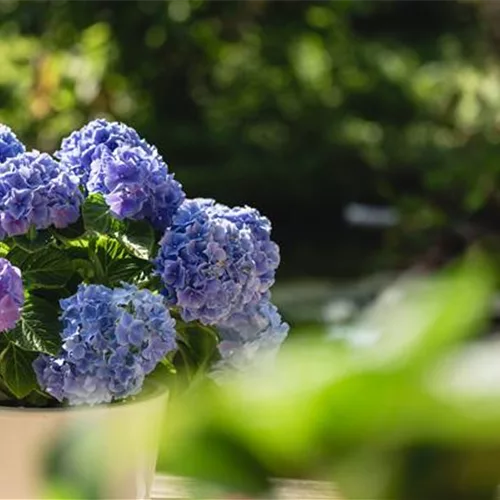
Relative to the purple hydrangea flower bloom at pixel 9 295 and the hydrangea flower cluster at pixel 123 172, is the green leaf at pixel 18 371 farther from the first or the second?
the hydrangea flower cluster at pixel 123 172

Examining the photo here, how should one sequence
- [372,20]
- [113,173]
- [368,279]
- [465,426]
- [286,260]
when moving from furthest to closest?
[372,20] → [286,260] → [368,279] → [113,173] → [465,426]

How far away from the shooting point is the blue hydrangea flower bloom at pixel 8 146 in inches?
57.4

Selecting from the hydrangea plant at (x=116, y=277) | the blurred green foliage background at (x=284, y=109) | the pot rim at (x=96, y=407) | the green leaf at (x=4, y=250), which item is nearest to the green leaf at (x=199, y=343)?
the hydrangea plant at (x=116, y=277)

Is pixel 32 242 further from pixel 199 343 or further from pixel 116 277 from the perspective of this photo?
pixel 199 343

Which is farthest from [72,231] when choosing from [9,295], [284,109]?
[284,109]

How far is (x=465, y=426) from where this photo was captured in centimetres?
32

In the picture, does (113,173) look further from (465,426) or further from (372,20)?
(372,20)

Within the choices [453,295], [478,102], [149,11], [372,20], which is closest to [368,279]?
[478,102]

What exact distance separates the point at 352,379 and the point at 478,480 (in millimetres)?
41

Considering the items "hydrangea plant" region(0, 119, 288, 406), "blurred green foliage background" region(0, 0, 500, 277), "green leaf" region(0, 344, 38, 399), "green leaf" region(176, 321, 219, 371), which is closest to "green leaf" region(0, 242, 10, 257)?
"hydrangea plant" region(0, 119, 288, 406)

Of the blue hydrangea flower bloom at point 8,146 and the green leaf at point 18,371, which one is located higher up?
the blue hydrangea flower bloom at point 8,146

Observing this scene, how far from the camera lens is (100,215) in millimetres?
1401

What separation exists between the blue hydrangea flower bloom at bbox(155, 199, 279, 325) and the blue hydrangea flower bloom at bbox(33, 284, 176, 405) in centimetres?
5

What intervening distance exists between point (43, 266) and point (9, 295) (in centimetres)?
9
